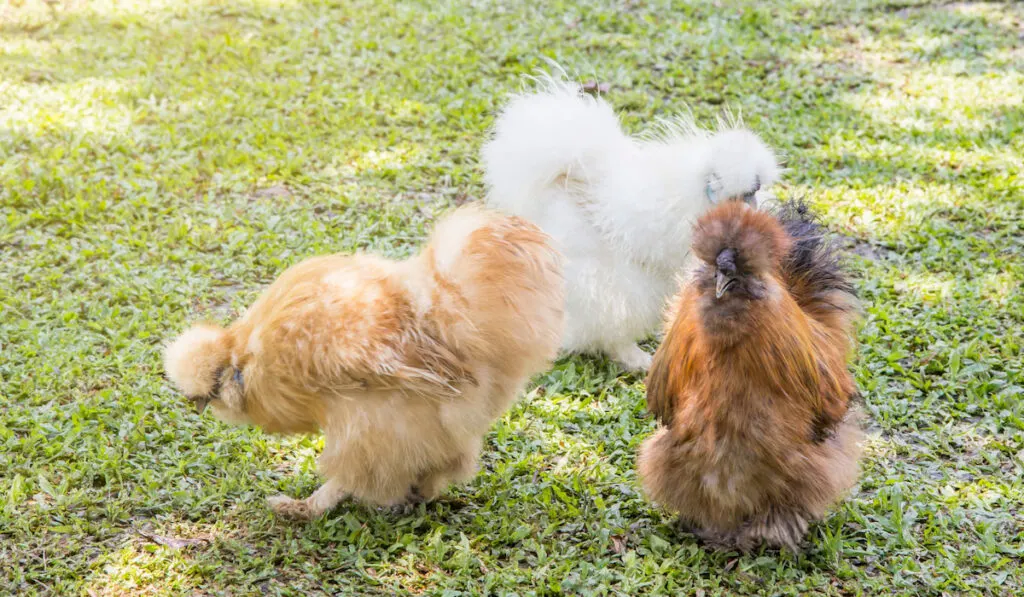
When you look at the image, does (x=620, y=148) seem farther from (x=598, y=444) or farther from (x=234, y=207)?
(x=234, y=207)

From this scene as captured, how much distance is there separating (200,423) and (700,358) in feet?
7.92

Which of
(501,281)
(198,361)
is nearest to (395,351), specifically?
(501,281)

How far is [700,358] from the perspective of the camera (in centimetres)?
350

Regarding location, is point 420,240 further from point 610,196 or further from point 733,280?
point 733,280

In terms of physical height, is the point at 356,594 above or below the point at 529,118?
below

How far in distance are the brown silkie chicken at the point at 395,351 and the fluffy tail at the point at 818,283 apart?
0.97 metres

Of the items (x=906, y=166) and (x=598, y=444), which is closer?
(x=598, y=444)

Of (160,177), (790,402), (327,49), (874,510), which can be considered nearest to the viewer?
(790,402)

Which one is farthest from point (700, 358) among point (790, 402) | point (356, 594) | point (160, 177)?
point (160, 177)

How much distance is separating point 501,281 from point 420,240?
2493mm

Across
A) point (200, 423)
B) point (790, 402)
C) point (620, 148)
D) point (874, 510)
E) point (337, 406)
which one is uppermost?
point (620, 148)

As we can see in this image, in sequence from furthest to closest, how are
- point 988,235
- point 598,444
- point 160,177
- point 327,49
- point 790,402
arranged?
point 327,49, point 160,177, point 988,235, point 598,444, point 790,402

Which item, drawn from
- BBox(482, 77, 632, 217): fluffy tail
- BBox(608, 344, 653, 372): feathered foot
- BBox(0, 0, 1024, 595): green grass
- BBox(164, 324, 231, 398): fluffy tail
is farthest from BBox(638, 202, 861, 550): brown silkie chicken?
BBox(164, 324, 231, 398): fluffy tail

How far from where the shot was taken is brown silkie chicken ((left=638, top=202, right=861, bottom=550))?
3346mm
